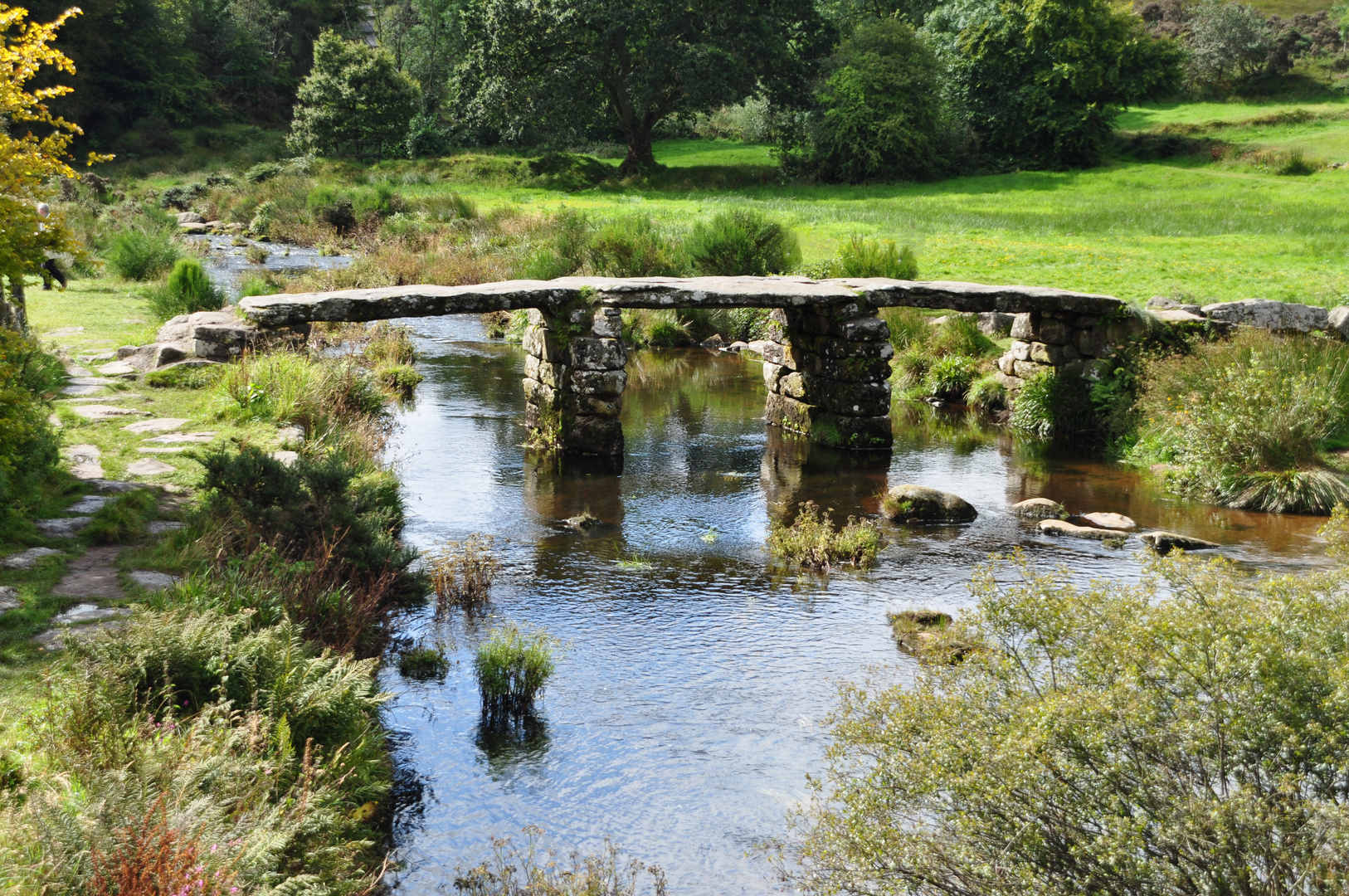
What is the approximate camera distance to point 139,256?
56.1ft

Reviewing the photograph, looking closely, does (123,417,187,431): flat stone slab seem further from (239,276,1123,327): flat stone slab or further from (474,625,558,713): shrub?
(474,625,558,713): shrub

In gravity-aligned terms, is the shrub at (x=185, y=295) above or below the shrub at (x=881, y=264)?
above

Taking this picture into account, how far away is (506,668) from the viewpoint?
605cm

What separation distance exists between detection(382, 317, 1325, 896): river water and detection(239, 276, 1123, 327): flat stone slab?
66.5 inches

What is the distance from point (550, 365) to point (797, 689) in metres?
6.48

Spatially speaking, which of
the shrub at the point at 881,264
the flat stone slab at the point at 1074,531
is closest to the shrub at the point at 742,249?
the shrub at the point at 881,264

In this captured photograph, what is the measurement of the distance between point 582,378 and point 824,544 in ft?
13.2

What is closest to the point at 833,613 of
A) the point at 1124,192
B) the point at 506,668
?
the point at 506,668

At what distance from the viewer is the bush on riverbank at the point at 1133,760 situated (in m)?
3.20

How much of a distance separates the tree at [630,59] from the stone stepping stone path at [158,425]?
31.2 metres

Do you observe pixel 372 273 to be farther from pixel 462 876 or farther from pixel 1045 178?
pixel 1045 178

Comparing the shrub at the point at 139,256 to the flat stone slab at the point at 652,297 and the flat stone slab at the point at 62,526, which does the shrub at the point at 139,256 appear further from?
the flat stone slab at the point at 62,526

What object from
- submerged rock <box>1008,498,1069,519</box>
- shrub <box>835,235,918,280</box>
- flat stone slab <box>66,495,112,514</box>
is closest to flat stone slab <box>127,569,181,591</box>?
flat stone slab <box>66,495,112,514</box>

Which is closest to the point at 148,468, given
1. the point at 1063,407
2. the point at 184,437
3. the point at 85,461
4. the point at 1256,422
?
the point at 85,461
